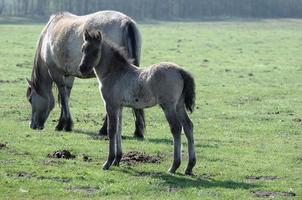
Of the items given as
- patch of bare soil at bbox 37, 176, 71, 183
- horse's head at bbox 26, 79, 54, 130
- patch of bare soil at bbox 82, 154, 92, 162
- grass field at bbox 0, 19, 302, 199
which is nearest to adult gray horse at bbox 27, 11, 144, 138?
horse's head at bbox 26, 79, 54, 130

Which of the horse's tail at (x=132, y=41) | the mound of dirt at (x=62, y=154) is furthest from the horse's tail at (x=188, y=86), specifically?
the horse's tail at (x=132, y=41)

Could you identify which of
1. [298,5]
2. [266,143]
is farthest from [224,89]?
[298,5]

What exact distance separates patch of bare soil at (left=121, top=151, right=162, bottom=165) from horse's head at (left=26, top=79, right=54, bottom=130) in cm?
439

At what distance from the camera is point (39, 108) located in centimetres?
1756

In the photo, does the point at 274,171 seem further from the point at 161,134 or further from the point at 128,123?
the point at 128,123

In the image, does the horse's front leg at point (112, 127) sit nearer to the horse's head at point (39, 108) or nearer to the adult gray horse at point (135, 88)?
the adult gray horse at point (135, 88)

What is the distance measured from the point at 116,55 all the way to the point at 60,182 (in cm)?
267

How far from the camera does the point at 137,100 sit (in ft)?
39.9

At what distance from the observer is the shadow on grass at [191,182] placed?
11.3 m

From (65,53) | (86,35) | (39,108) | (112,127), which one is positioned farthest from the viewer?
(39,108)

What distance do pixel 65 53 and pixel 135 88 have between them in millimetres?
5145

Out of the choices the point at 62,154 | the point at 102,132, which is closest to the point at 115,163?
the point at 62,154

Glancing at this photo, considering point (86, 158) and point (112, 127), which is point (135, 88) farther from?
point (86, 158)

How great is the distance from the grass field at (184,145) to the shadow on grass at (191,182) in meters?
0.02
